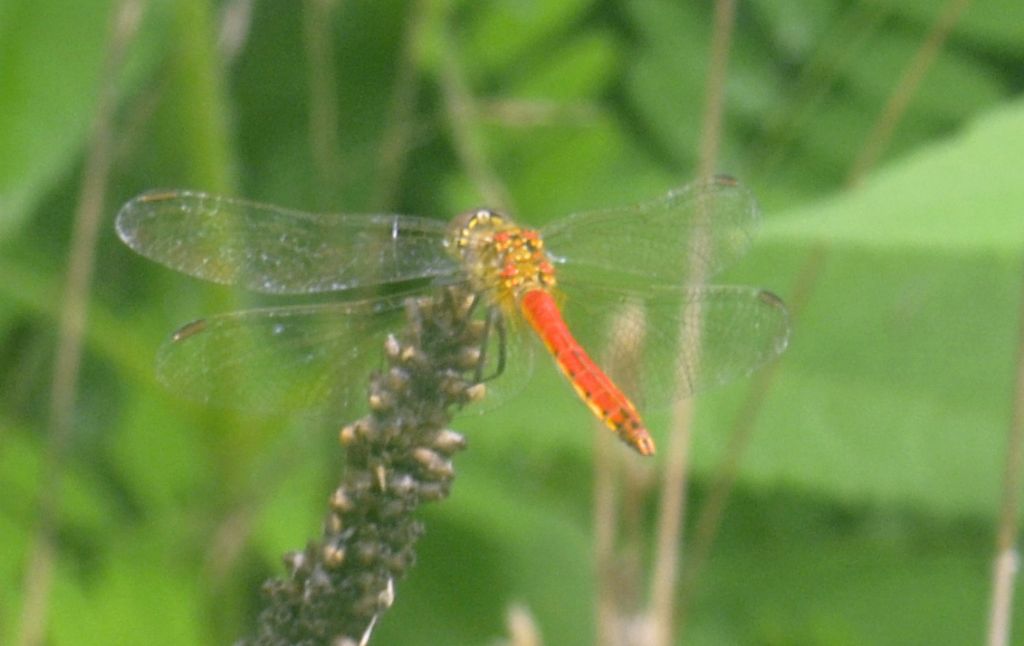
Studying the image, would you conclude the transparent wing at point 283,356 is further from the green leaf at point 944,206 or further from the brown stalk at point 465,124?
the brown stalk at point 465,124

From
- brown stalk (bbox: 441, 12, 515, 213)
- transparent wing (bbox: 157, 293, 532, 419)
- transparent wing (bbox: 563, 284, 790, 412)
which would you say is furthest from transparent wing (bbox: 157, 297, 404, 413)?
brown stalk (bbox: 441, 12, 515, 213)

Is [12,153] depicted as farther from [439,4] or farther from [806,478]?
[806,478]

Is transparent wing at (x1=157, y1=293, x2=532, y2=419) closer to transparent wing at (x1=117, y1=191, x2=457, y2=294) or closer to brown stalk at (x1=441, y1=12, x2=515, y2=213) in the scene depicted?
transparent wing at (x1=117, y1=191, x2=457, y2=294)

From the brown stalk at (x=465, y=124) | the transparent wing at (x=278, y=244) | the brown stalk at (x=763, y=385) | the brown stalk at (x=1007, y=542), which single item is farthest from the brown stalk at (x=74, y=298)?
the brown stalk at (x=1007, y=542)

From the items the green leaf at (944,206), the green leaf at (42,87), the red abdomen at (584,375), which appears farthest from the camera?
the green leaf at (42,87)

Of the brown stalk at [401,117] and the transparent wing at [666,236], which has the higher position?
the brown stalk at [401,117]

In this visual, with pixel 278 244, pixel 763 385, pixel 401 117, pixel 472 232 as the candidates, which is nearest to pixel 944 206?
pixel 472 232
